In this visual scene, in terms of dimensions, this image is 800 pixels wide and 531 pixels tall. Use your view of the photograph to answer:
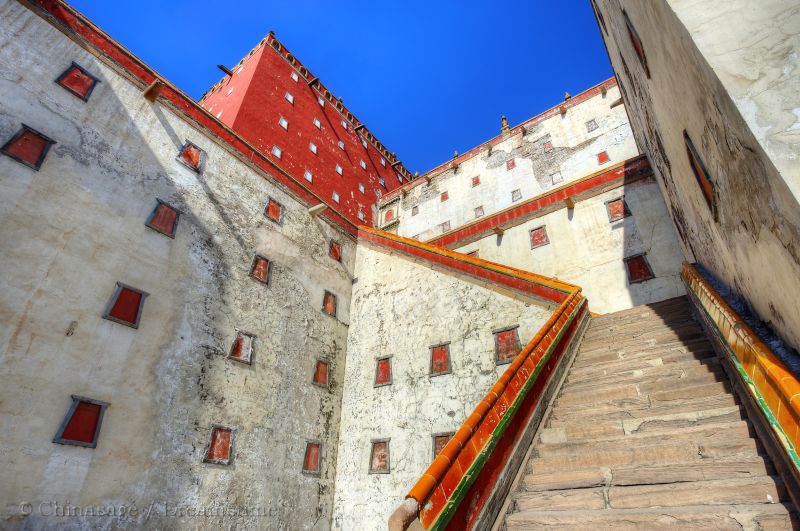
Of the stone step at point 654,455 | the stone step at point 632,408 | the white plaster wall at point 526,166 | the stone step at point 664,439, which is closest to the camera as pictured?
the stone step at point 654,455

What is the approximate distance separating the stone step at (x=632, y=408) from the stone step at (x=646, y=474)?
0.84 meters

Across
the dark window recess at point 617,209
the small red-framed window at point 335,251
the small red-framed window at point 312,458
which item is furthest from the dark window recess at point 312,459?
the dark window recess at point 617,209

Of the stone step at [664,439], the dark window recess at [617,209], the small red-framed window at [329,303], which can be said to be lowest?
the stone step at [664,439]

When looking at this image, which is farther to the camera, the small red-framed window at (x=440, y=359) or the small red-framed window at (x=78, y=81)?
the small red-framed window at (x=440, y=359)

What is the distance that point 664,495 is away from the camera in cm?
310

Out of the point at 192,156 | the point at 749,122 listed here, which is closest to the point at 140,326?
the point at 192,156

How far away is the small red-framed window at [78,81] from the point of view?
885 cm

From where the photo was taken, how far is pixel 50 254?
7316 millimetres

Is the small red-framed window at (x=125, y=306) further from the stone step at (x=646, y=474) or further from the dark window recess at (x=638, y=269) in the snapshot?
the dark window recess at (x=638, y=269)

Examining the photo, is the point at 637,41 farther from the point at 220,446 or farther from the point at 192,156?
the point at 220,446

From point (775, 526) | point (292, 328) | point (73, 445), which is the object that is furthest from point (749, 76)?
point (292, 328)

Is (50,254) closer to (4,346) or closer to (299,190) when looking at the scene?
(4,346)

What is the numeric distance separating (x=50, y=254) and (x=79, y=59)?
5.23m

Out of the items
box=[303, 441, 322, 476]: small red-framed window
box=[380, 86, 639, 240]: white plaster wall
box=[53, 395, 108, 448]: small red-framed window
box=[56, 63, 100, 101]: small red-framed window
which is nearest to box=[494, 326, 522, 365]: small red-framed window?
box=[303, 441, 322, 476]: small red-framed window
